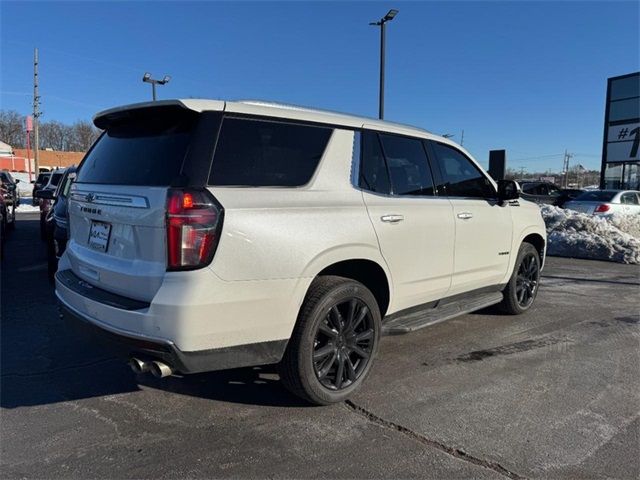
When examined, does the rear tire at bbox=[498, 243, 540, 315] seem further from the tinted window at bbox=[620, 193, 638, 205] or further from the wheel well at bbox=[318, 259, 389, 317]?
the tinted window at bbox=[620, 193, 638, 205]

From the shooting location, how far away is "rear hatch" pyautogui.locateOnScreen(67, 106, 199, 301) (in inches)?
114

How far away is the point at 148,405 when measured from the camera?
359 centimetres

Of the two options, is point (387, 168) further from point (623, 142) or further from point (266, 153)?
point (623, 142)

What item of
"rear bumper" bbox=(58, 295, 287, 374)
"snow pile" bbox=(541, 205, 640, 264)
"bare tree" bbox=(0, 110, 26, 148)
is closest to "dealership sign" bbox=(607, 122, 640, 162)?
"snow pile" bbox=(541, 205, 640, 264)

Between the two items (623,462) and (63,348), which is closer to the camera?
(623,462)

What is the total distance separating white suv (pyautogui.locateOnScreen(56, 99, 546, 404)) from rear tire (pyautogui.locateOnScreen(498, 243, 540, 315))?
1725mm

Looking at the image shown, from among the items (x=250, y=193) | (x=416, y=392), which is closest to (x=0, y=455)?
(x=250, y=193)

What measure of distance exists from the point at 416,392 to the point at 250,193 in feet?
6.52

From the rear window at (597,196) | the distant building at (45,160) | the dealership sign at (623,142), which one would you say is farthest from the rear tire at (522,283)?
the distant building at (45,160)

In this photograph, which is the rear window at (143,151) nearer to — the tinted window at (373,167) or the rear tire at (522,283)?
the tinted window at (373,167)

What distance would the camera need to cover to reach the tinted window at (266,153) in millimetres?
3043

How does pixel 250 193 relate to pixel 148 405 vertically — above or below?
above

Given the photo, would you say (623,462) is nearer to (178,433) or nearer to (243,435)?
(243,435)

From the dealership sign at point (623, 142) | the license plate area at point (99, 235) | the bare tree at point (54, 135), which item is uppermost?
the bare tree at point (54, 135)
